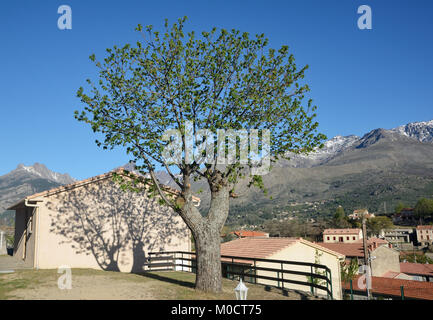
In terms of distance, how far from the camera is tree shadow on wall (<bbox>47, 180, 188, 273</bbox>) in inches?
747

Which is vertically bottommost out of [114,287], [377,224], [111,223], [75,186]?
[377,224]

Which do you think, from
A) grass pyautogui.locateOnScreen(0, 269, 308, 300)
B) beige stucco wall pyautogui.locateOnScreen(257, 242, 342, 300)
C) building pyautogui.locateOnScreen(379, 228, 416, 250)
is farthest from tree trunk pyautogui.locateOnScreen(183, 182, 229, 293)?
building pyautogui.locateOnScreen(379, 228, 416, 250)

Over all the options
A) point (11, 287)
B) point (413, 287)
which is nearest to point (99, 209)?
point (11, 287)

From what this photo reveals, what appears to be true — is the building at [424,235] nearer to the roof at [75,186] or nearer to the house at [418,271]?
the house at [418,271]

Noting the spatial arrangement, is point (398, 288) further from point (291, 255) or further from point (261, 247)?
point (261, 247)

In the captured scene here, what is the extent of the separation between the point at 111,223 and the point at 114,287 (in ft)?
23.3

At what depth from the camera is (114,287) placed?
13281 millimetres

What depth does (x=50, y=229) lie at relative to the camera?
18.5m

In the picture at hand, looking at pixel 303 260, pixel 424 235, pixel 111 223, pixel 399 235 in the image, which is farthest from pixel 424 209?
pixel 111 223

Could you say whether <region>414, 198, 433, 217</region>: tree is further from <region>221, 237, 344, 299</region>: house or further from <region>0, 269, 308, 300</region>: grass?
<region>0, 269, 308, 300</region>: grass

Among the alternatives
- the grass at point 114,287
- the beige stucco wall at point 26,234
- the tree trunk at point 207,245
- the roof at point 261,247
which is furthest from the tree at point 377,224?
the tree trunk at point 207,245

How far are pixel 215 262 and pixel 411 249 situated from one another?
110 meters
